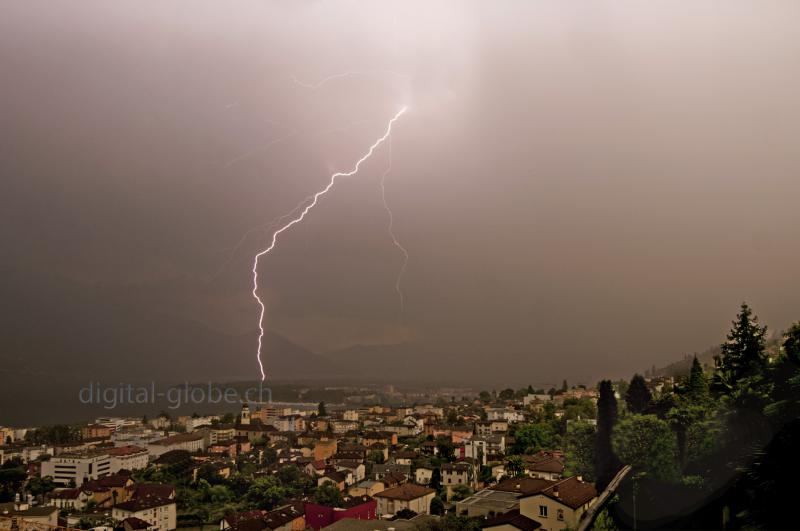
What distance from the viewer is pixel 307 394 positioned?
8469 cm

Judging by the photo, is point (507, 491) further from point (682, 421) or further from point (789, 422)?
point (789, 422)

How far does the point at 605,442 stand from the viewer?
12742 mm

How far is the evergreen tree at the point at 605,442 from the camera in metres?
11.3

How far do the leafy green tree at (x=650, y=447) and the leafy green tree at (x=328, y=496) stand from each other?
11139 mm

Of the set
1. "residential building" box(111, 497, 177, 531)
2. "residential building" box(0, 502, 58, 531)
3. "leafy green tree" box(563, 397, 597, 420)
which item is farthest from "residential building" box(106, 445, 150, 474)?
"leafy green tree" box(563, 397, 597, 420)

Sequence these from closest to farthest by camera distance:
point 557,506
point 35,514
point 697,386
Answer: point 557,506 → point 697,386 → point 35,514

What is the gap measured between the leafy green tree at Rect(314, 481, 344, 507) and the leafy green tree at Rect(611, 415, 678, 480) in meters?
11.1

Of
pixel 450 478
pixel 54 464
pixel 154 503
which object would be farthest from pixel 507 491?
pixel 54 464

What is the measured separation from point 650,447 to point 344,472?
51.4ft

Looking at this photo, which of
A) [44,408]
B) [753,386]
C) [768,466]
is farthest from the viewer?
[44,408]

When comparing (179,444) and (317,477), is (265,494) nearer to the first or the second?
(317,477)

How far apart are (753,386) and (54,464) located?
27582 millimetres

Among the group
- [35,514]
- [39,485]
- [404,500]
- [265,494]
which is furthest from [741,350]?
[39,485]

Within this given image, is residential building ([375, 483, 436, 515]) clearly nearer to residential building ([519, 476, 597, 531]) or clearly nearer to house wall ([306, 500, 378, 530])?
house wall ([306, 500, 378, 530])
